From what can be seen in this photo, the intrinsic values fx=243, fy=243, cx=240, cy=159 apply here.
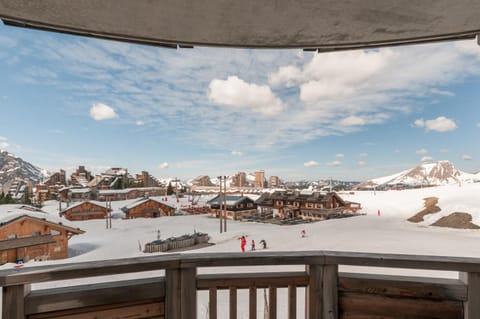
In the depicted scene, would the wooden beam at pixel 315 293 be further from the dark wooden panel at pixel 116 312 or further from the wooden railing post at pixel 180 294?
the dark wooden panel at pixel 116 312

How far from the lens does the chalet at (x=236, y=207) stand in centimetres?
2173

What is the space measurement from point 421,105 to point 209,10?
32.0m

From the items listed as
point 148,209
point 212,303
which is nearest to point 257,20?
point 212,303

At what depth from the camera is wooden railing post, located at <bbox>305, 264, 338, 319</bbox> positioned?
126 centimetres

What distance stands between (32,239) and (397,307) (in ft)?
46.4

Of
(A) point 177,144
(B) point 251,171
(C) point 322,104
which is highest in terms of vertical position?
(C) point 322,104

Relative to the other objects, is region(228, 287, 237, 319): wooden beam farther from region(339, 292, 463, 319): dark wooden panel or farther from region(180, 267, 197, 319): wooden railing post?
region(339, 292, 463, 319): dark wooden panel

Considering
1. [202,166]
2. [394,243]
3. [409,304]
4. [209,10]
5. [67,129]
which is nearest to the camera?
[409,304]

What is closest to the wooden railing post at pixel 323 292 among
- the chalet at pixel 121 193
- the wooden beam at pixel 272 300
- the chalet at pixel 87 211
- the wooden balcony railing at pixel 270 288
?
the wooden balcony railing at pixel 270 288

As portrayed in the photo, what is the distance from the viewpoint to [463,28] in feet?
5.06

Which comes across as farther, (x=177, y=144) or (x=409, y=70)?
(x=177, y=144)

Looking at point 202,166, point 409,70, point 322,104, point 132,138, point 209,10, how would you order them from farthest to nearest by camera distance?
1. point 202,166
2. point 132,138
3. point 322,104
4. point 409,70
5. point 209,10

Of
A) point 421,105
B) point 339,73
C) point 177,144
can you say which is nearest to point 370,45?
point 339,73

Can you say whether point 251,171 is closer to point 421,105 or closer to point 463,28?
point 421,105
